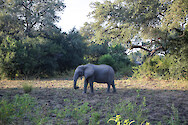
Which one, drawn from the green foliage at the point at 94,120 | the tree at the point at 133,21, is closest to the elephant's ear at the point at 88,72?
the green foliage at the point at 94,120

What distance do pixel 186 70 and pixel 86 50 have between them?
45.0 feet

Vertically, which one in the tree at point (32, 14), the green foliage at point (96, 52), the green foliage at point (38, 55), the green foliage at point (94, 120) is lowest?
the green foliage at point (94, 120)

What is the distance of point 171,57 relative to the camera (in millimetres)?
13234

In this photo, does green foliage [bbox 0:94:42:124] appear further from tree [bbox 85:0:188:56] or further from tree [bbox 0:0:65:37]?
tree [bbox 0:0:65:37]

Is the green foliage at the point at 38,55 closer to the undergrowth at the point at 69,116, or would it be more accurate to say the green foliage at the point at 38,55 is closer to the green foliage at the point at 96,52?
the green foliage at the point at 96,52

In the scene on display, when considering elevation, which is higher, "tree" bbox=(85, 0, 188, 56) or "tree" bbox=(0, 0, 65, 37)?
"tree" bbox=(0, 0, 65, 37)

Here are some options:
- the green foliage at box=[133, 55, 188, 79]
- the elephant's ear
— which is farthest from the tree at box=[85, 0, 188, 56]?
the elephant's ear

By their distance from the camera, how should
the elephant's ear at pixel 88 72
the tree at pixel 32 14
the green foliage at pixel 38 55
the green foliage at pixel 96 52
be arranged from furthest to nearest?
1. the green foliage at pixel 96 52
2. the tree at pixel 32 14
3. the green foliage at pixel 38 55
4. the elephant's ear at pixel 88 72

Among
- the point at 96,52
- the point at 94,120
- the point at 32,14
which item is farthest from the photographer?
the point at 96,52

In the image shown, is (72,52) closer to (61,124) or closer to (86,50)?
(86,50)

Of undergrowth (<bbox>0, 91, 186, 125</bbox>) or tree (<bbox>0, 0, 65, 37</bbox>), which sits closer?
undergrowth (<bbox>0, 91, 186, 125</bbox>)

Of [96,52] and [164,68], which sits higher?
[96,52]

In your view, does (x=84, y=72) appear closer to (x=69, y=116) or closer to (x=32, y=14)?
(x=69, y=116)

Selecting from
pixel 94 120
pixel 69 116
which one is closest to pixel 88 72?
pixel 69 116
